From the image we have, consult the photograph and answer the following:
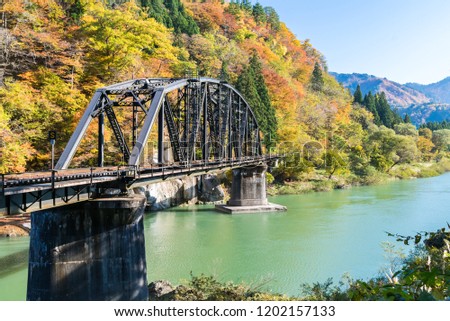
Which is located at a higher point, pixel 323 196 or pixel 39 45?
pixel 39 45

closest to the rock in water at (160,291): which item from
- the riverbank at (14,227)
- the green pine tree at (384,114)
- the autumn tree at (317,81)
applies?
the riverbank at (14,227)

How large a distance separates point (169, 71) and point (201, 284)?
3466cm

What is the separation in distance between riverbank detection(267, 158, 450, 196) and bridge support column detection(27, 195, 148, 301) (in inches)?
1432

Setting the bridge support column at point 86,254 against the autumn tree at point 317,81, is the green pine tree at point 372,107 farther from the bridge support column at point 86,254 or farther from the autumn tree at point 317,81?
the bridge support column at point 86,254

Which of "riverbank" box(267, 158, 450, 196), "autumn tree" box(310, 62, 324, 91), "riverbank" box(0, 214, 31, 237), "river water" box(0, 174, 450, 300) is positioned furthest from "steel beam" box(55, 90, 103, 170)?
"autumn tree" box(310, 62, 324, 91)

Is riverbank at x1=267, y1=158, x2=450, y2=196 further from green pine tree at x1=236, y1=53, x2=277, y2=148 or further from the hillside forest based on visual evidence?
green pine tree at x1=236, y1=53, x2=277, y2=148

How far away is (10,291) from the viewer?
16.0 m

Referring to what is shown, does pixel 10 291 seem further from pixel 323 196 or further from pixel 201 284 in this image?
pixel 323 196

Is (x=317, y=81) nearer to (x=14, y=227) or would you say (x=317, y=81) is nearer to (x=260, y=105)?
(x=260, y=105)

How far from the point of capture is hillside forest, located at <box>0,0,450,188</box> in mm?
28328

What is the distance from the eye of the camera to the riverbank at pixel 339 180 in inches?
1972

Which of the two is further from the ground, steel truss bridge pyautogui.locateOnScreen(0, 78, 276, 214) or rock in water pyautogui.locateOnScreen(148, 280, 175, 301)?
steel truss bridge pyautogui.locateOnScreen(0, 78, 276, 214)

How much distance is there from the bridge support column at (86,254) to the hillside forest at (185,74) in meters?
11.8

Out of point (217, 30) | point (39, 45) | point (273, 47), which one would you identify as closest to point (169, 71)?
point (39, 45)
